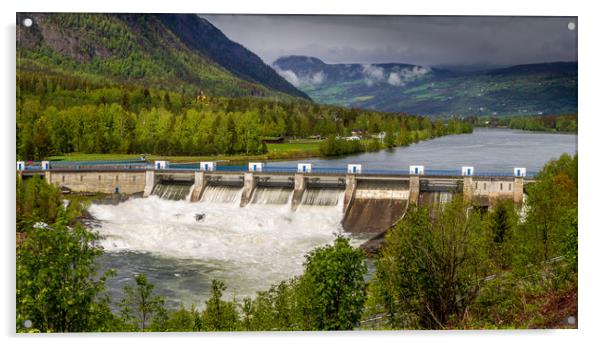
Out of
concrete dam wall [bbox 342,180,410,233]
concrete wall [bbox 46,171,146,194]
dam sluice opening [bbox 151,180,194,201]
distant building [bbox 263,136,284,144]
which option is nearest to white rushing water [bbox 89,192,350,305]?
dam sluice opening [bbox 151,180,194,201]

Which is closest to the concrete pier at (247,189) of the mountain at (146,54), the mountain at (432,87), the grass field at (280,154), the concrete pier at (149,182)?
the grass field at (280,154)

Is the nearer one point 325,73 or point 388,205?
point 325,73

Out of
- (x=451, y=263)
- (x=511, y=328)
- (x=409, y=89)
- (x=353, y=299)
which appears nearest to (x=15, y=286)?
(x=353, y=299)

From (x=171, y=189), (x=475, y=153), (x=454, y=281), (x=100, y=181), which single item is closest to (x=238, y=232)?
(x=171, y=189)

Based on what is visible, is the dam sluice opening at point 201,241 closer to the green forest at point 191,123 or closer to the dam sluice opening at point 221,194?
the dam sluice opening at point 221,194

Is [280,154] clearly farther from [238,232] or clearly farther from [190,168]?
[190,168]
